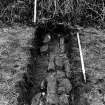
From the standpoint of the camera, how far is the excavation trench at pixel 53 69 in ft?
8.39

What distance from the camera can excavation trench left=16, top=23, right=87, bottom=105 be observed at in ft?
8.39

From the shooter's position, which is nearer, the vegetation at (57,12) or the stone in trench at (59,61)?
the stone in trench at (59,61)

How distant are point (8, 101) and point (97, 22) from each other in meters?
2.01

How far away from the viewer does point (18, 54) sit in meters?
3.10

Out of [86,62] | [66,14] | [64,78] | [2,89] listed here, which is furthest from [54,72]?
[66,14]

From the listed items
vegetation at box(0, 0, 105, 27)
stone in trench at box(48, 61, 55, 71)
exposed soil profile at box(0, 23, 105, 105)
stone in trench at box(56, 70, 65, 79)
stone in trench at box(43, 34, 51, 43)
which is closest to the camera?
exposed soil profile at box(0, 23, 105, 105)

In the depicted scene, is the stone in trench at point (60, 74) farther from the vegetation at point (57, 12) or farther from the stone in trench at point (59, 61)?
the vegetation at point (57, 12)

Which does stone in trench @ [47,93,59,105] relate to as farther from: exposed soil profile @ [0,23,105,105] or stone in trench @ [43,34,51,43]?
stone in trench @ [43,34,51,43]

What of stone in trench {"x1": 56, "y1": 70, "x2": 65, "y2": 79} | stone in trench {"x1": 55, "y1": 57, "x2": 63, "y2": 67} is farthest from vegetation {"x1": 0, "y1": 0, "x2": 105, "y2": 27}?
stone in trench {"x1": 56, "y1": 70, "x2": 65, "y2": 79}

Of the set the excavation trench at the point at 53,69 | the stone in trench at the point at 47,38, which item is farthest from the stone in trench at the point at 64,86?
the stone in trench at the point at 47,38

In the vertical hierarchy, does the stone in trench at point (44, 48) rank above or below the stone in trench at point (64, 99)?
below

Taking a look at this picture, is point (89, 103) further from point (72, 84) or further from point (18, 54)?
point (18, 54)

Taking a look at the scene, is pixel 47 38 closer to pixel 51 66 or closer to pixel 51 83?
pixel 51 66

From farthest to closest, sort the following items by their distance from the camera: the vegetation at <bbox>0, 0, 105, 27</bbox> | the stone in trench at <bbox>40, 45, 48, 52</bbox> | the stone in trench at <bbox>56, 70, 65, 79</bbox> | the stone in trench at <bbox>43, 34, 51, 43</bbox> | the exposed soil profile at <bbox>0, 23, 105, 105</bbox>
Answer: the vegetation at <bbox>0, 0, 105, 27</bbox> → the stone in trench at <bbox>43, 34, 51, 43</bbox> → the stone in trench at <bbox>40, 45, 48, 52</bbox> → the stone in trench at <bbox>56, 70, 65, 79</bbox> → the exposed soil profile at <bbox>0, 23, 105, 105</bbox>
